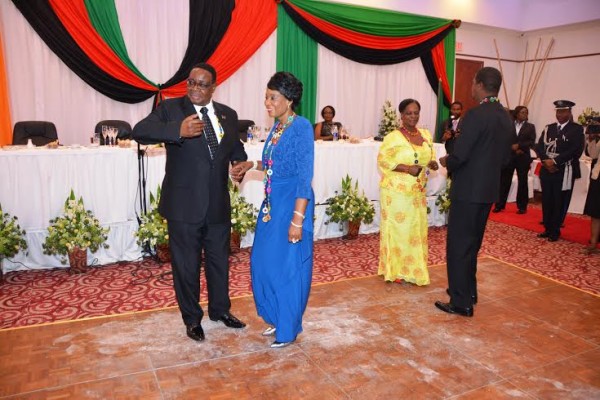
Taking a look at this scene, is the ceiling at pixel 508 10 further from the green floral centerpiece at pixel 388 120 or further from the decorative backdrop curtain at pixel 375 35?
the green floral centerpiece at pixel 388 120

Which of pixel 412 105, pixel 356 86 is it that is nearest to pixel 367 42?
pixel 356 86

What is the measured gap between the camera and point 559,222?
5953 millimetres

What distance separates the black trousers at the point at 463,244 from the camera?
3404mm

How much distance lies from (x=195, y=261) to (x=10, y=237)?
2.14 meters

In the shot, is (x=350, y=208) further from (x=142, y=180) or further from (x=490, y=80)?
(x=490, y=80)

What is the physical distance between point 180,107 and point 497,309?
9.11 ft

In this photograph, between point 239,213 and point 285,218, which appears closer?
point 285,218

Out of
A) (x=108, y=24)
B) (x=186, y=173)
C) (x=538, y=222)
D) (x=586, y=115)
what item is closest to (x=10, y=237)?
(x=186, y=173)

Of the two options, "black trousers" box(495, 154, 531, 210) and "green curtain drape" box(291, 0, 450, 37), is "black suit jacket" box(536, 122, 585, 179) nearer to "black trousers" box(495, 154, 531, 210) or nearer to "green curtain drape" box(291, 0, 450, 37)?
"black trousers" box(495, 154, 531, 210)

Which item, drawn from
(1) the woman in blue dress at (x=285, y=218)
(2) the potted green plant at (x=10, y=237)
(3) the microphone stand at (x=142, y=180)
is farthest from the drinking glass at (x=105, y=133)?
(1) the woman in blue dress at (x=285, y=218)

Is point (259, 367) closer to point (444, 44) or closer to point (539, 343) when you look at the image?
point (539, 343)

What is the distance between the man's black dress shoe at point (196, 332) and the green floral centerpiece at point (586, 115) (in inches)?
338

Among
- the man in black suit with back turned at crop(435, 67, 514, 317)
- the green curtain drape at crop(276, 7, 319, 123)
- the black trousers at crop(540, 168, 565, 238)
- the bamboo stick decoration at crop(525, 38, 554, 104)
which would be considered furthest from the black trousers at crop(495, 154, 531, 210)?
the man in black suit with back turned at crop(435, 67, 514, 317)

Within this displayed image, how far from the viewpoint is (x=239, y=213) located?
16.0ft
